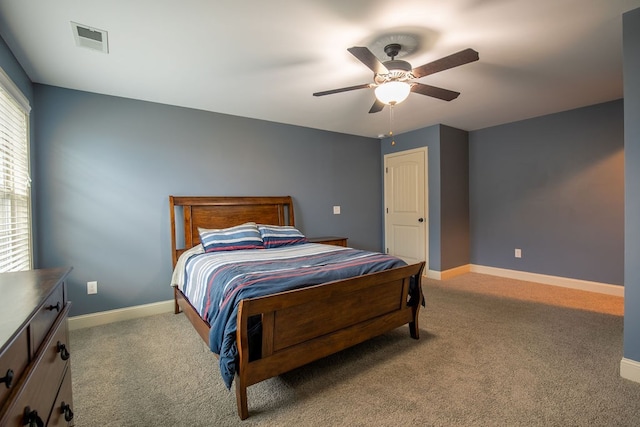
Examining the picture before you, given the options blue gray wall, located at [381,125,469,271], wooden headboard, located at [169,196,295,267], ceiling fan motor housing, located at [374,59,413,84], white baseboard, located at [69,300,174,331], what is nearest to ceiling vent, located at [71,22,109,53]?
wooden headboard, located at [169,196,295,267]

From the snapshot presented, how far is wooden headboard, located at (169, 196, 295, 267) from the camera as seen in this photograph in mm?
3402

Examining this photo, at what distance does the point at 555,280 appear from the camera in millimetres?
4109

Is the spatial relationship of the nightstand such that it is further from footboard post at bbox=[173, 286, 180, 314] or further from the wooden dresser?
the wooden dresser

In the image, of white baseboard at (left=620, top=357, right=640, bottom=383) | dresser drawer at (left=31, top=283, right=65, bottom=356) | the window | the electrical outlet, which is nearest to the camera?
dresser drawer at (left=31, top=283, right=65, bottom=356)

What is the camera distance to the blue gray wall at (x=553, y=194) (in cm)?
362

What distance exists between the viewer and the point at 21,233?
2.43 m

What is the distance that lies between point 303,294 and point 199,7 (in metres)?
1.79

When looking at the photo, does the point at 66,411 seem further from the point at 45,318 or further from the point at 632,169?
the point at 632,169

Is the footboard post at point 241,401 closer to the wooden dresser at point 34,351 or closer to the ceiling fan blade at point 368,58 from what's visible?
the wooden dresser at point 34,351

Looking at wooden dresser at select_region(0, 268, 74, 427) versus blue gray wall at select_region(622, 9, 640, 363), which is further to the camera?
blue gray wall at select_region(622, 9, 640, 363)

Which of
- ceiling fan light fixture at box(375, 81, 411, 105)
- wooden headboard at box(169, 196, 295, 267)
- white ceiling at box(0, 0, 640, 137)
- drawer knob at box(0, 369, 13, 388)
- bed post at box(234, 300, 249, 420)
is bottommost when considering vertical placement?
bed post at box(234, 300, 249, 420)

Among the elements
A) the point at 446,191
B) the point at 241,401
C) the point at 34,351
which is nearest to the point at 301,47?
the point at 34,351

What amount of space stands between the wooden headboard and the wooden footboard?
2.06 metres

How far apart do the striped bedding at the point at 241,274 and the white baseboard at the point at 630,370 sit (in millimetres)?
1514
